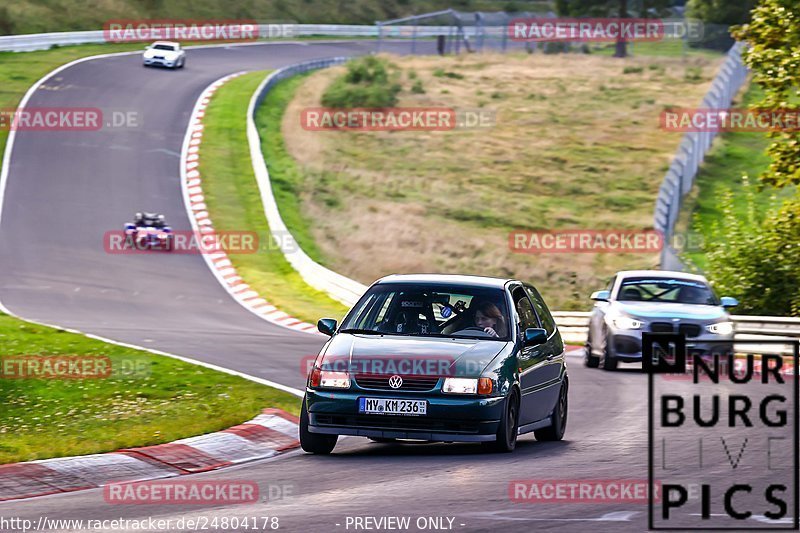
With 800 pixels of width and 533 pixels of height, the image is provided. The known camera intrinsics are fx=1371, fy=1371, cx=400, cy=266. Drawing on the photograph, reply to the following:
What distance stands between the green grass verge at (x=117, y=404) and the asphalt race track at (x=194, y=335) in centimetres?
122

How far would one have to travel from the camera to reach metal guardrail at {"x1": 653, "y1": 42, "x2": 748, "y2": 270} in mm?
33656

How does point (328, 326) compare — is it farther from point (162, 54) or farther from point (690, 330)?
point (162, 54)

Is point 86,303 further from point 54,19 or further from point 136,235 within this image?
point 54,19

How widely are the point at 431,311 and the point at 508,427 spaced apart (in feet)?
4.36

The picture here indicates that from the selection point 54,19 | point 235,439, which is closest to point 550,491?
point 235,439

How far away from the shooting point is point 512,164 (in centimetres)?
4584

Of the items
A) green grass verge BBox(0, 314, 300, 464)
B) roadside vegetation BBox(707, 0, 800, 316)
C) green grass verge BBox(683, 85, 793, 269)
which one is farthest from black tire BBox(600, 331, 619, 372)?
green grass verge BBox(683, 85, 793, 269)

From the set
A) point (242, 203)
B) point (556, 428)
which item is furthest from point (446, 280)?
point (242, 203)

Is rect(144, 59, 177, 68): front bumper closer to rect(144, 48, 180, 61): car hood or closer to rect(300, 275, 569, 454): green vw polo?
rect(144, 48, 180, 61): car hood

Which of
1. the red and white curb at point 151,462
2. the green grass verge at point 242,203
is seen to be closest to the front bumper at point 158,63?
the green grass verge at point 242,203

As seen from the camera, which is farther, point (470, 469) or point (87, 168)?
point (87, 168)

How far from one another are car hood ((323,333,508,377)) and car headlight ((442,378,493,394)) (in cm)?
5

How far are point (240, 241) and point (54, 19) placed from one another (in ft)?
114

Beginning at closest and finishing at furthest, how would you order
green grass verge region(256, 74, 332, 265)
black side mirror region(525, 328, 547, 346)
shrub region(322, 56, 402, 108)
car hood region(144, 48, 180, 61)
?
black side mirror region(525, 328, 547, 346), green grass verge region(256, 74, 332, 265), shrub region(322, 56, 402, 108), car hood region(144, 48, 180, 61)
